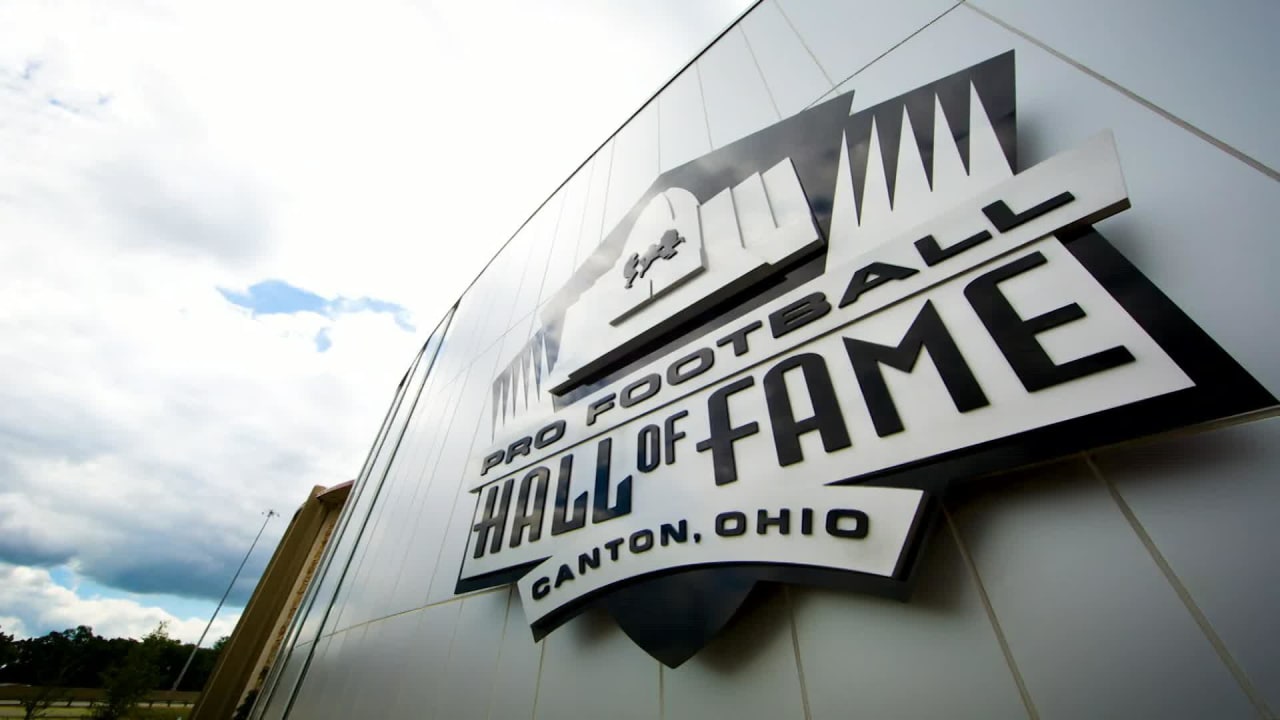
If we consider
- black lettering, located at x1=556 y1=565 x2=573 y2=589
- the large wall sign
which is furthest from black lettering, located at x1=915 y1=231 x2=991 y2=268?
black lettering, located at x1=556 y1=565 x2=573 y2=589

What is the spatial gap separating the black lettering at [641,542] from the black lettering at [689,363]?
762 millimetres

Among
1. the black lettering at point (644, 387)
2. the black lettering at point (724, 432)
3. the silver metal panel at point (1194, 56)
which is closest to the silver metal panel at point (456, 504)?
the black lettering at point (644, 387)

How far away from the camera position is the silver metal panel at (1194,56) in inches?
53.1

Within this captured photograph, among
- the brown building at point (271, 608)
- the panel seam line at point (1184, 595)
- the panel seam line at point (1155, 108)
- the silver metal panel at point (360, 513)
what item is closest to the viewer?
the panel seam line at point (1184, 595)

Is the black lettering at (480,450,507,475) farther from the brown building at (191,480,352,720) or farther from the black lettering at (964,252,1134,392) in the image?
the brown building at (191,480,352,720)

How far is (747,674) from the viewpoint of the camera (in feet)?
5.24

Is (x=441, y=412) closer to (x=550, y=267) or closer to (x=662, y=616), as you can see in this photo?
(x=550, y=267)

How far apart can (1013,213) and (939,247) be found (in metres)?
0.22

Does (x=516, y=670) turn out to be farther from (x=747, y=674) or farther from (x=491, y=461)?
(x=747, y=674)

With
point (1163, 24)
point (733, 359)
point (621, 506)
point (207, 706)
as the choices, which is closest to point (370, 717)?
point (621, 506)

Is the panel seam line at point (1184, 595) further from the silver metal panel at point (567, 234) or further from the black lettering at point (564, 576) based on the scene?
the silver metal panel at point (567, 234)

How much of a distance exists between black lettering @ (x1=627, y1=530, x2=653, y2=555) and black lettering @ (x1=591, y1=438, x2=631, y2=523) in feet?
0.52

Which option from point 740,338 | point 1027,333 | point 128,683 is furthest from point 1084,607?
point 128,683

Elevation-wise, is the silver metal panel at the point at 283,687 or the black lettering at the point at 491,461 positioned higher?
the black lettering at the point at 491,461
